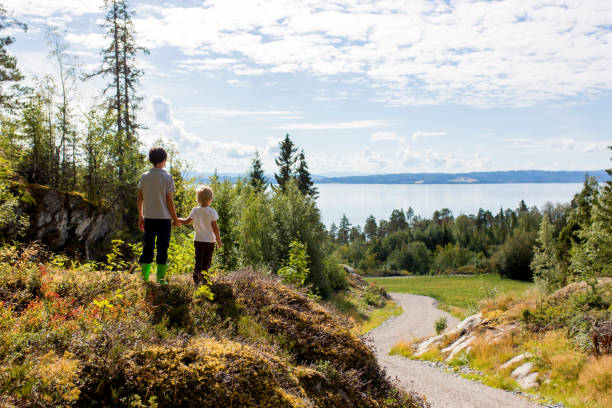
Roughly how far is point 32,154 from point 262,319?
18.4 meters

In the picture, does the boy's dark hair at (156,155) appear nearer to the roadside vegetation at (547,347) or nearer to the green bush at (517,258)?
the roadside vegetation at (547,347)

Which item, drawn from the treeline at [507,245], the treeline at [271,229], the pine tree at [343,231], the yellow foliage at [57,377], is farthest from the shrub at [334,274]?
the pine tree at [343,231]

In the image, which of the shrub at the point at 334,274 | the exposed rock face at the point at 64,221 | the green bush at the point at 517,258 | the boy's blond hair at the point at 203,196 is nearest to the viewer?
the boy's blond hair at the point at 203,196

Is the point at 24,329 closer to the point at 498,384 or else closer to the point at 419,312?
the point at 498,384

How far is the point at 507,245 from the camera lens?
86.8 meters

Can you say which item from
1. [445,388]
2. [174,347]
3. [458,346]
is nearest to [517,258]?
[458,346]

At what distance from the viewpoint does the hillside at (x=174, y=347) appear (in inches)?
134

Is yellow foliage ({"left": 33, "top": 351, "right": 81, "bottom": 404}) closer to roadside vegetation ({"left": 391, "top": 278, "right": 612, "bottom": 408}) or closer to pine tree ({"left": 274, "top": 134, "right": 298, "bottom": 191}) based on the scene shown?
roadside vegetation ({"left": 391, "top": 278, "right": 612, "bottom": 408})

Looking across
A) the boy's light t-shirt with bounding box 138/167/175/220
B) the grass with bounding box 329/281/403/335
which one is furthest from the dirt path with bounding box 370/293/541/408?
the grass with bounding box 329/281/403/335

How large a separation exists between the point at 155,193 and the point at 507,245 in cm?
9390

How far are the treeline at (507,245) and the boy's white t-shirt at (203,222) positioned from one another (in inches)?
1214

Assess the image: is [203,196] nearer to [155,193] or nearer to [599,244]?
[155,193]

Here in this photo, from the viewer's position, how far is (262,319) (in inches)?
216

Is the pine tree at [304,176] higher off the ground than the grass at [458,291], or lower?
higher
